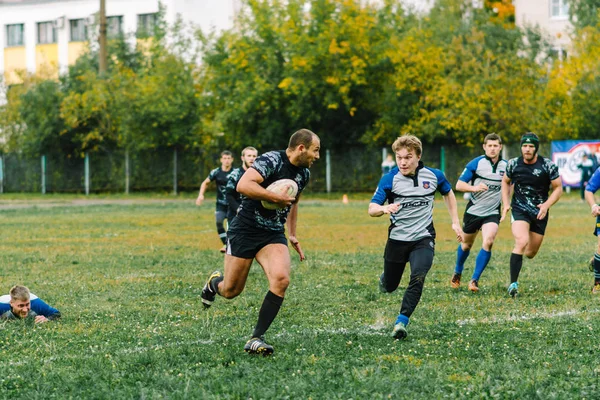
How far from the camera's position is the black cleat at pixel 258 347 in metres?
7.07

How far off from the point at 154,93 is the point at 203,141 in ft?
10.9

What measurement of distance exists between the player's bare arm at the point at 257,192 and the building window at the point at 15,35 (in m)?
63.9

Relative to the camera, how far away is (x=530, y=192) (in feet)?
37.0

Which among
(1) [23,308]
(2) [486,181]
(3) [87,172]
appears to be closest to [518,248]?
(2) [486,181]

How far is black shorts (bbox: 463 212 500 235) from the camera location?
11938 millimetres

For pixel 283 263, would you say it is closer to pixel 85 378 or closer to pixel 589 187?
pixel 85 378

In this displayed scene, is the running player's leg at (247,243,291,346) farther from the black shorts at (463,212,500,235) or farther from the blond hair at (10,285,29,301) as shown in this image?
the black shorts at (463,212,500,235)

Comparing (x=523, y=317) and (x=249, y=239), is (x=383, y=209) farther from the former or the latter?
(x=523, y=317)

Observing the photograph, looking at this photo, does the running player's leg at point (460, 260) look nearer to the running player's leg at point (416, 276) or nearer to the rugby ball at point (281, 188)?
the running player's leg at point (416, 276)

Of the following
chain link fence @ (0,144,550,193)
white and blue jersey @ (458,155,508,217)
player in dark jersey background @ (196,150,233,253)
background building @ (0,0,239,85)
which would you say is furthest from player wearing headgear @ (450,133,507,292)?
background building @ (0,0,239,85)

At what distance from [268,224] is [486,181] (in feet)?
16.7

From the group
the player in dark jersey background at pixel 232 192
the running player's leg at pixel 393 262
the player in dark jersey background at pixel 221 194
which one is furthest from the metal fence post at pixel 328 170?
the running player's leg at pixel 393 262

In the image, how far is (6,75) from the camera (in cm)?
5384

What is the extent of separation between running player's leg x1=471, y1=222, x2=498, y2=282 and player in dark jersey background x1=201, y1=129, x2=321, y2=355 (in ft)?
13.9
